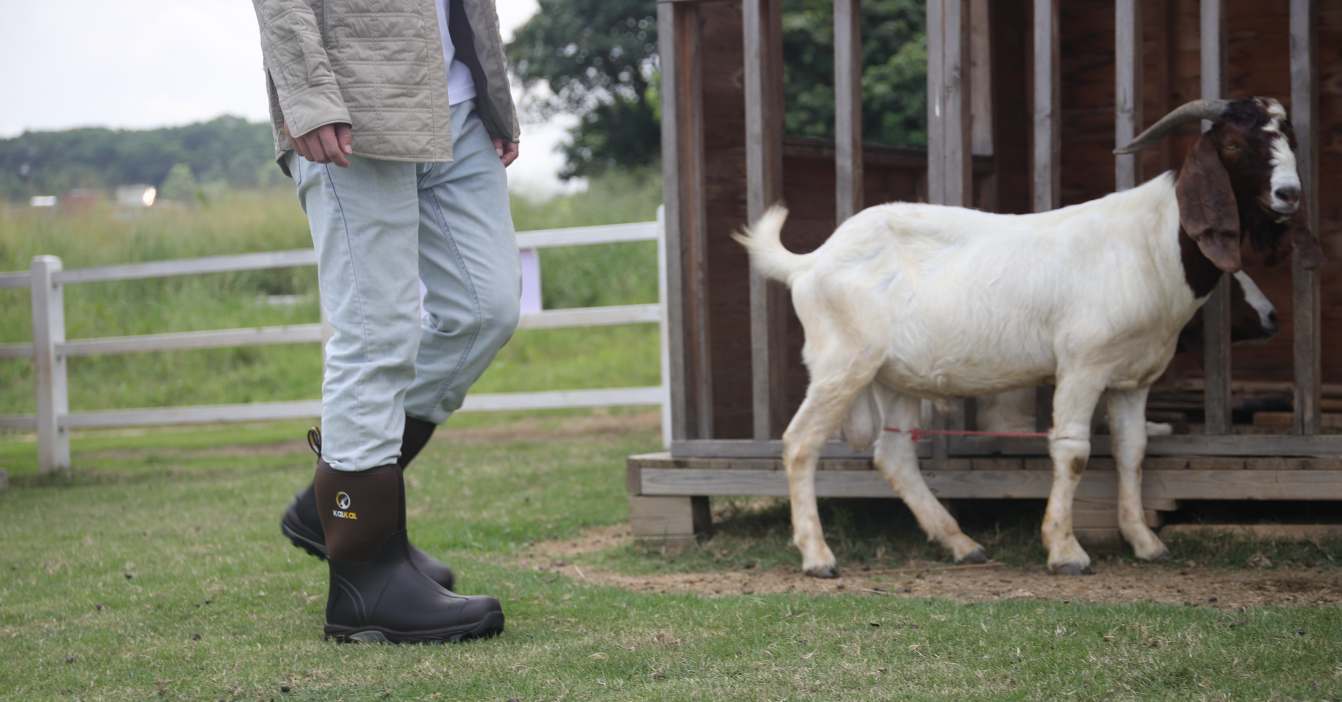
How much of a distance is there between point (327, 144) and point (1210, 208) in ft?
7.26

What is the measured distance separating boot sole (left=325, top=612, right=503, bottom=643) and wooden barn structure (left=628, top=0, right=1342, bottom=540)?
1522 millimetres

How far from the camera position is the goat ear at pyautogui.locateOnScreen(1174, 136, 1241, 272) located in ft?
12.0

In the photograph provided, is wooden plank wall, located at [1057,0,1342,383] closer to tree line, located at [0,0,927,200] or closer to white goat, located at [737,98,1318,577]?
white goat, located at [737,98,1318,577]

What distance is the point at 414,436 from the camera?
3.49 meters

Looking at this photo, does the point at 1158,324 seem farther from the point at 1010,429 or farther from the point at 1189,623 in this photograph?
the point at 1189,623

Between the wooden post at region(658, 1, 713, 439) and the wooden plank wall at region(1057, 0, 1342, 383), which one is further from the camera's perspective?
the wooden plank wall at region(1057, 0, 1342, 383)

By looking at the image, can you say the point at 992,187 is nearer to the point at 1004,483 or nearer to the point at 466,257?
the point at 1004,483

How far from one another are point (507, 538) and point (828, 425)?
1.46 metres

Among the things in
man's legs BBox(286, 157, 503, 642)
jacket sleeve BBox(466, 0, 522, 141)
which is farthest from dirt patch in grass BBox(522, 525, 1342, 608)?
A: jacket sleeve BBox(466, 0, 522, 141)

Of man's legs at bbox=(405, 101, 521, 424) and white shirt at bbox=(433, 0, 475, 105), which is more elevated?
white shirt at bbox=(433, 0, 475, 105)

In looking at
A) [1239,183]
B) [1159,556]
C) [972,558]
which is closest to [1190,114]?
[1239,183]

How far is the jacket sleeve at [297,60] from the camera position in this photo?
2886mm

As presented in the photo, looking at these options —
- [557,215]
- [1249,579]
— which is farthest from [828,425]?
[557,215]

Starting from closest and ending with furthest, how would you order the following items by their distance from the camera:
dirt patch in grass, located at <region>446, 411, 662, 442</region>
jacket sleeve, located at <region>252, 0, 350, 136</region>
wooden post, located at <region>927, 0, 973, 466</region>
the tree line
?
jacket sleeve, located at <region>252, 0, 350, 136</region> → wooden post, located at <region>927, 0, 973, 466</region> → dirt patch in grass, located at <region>446, 411, 662, 442</region> → the tree line
